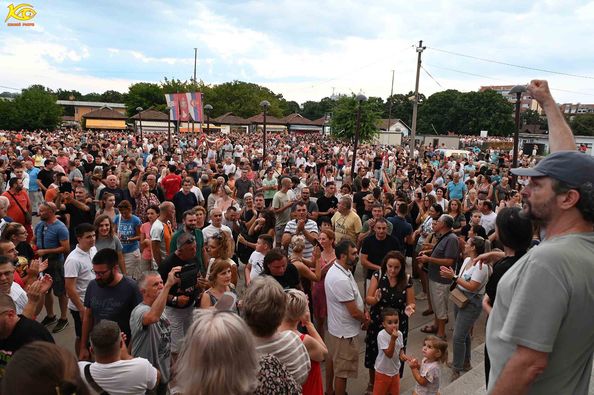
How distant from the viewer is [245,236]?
270 inches

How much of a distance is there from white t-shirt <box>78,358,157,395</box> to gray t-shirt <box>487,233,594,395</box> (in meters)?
2.23

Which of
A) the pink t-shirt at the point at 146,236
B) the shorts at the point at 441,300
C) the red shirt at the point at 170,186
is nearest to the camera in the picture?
the shorts at the point at 441,300

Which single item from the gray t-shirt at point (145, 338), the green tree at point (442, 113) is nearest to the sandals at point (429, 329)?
the gray t-shirt at point (145, 338)

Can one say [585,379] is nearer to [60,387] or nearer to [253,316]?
[253,316]

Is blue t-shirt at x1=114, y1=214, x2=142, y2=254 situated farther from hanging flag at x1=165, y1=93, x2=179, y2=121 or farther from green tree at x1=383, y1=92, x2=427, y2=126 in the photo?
green tree at x1=383, y1=92, x2=427, y2=126

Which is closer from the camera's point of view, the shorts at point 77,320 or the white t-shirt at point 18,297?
the white t-shirt at point 18,297

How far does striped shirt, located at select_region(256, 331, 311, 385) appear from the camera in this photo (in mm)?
2287

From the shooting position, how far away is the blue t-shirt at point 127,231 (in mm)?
6367

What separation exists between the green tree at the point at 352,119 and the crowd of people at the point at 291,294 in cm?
2484

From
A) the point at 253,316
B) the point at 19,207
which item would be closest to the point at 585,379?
the point at 253,316

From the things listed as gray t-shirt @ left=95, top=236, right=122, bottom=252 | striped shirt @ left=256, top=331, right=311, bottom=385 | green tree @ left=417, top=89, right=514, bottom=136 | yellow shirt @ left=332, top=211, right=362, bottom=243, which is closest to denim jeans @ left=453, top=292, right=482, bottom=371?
yellow shirt @ left=332, top=211, right=362, bottom=243

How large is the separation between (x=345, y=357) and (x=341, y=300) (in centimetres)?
59

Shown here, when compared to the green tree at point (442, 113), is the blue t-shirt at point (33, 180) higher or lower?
lower

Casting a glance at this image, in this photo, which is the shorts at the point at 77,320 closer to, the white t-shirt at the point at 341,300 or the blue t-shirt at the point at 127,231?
the blue t-shirt at the point at 127,231
